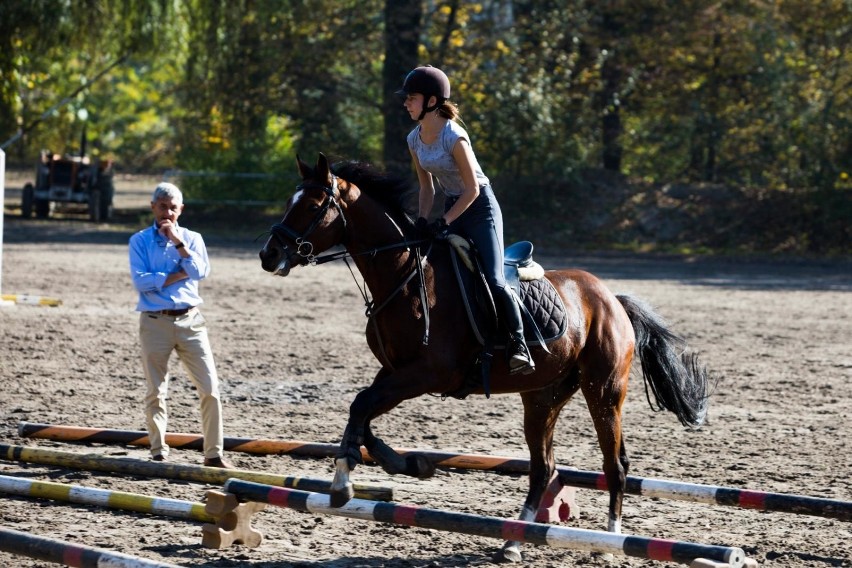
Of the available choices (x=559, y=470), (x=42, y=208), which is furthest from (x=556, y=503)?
(x=42, y=208)

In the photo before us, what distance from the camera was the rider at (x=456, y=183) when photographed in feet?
20.3

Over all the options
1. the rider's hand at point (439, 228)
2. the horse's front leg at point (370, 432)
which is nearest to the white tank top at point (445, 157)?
the rider's hand at point (439, 228)

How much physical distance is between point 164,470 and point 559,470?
→ 2336 millimetres

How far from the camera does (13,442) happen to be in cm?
853

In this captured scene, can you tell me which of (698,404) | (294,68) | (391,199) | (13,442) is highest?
(294,68)

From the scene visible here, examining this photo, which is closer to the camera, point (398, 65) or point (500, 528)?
point (500, 528)

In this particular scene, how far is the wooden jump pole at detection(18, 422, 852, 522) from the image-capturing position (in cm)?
605

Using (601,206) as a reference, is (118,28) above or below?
above

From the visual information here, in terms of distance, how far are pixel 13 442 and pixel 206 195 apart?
2268cm

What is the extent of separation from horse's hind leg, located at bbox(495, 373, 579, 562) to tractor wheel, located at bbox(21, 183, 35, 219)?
2557 cm

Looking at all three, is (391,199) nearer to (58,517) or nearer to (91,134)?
(58,517)

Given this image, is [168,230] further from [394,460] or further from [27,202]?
[27,202]

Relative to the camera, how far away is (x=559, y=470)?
682cm

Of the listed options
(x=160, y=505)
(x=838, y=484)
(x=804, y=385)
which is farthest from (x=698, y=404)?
(x=804, y=385)
